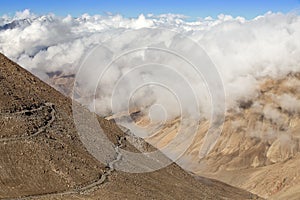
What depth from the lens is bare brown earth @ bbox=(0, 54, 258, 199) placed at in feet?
284

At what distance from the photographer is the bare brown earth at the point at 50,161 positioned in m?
86.6

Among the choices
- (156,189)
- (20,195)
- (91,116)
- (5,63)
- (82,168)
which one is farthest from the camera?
(91,116)

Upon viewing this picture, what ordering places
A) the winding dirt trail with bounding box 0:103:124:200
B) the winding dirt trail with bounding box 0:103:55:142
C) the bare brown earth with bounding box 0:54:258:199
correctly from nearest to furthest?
the winding dirt trail with bounding box 0:103:124:200
the bare brown earth with bounding box 0:54:258:199
the winding dirt trail with bounding box 0:103:55:142

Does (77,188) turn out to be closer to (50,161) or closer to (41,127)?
(50,161)

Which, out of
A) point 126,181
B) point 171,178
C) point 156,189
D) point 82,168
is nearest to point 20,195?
point 82,168

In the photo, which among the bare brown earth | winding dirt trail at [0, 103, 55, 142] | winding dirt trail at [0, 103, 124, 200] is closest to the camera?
winding dirt trail at [0, 103, 124, 200]

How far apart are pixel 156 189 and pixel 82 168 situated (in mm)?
16872

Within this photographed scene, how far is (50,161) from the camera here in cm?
9325

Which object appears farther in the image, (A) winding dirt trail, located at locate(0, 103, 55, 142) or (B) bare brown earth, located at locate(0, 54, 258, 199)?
(A) winding dirt trail, located at locate(0, 103, 55, 142)

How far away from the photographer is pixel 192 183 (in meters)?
128

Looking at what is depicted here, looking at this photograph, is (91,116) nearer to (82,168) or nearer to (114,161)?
(114,161)

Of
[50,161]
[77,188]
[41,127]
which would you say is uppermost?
[41,127]

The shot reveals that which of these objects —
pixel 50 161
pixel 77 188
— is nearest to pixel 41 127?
pixel 50 161

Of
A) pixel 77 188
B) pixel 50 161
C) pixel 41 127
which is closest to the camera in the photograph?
pixel 77 188
